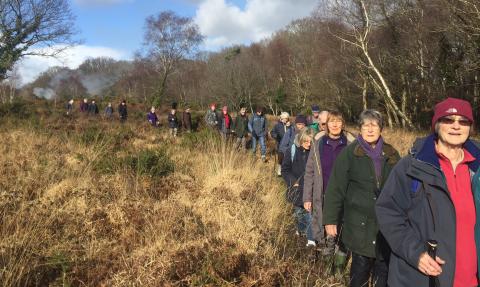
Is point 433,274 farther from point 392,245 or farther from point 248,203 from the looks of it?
point 248,203

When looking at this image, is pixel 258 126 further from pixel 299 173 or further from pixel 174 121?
pixel 299 173

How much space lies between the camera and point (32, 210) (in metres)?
4.16

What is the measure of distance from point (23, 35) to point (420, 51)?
22.1 meters

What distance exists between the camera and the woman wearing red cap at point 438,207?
2.04m

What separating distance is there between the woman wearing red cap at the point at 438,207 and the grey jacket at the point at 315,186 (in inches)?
68.9

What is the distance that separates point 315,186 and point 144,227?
1.87 meters

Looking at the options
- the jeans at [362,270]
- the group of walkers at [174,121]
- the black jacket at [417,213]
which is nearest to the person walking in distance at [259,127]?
the group of walkers at [174,121]

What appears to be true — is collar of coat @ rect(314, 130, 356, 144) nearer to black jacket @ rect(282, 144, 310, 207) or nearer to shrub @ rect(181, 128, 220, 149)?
black jacket @ rect(282, 144, 310, 207)

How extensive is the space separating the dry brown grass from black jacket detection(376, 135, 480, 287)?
1029 millimetres

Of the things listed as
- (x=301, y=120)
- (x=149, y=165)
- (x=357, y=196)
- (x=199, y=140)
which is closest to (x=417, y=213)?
(x=357, y=196)

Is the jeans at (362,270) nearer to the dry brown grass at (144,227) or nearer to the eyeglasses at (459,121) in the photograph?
the dry brown grass at (144,227)

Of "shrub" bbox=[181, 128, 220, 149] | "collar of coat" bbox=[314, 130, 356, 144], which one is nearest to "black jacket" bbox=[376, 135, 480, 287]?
"collar of coat" bbox=[314, 130, 356, 144]

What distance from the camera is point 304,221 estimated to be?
4.63 m

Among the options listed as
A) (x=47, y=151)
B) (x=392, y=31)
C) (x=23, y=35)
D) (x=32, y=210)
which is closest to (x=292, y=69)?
(x=392, y=31)
